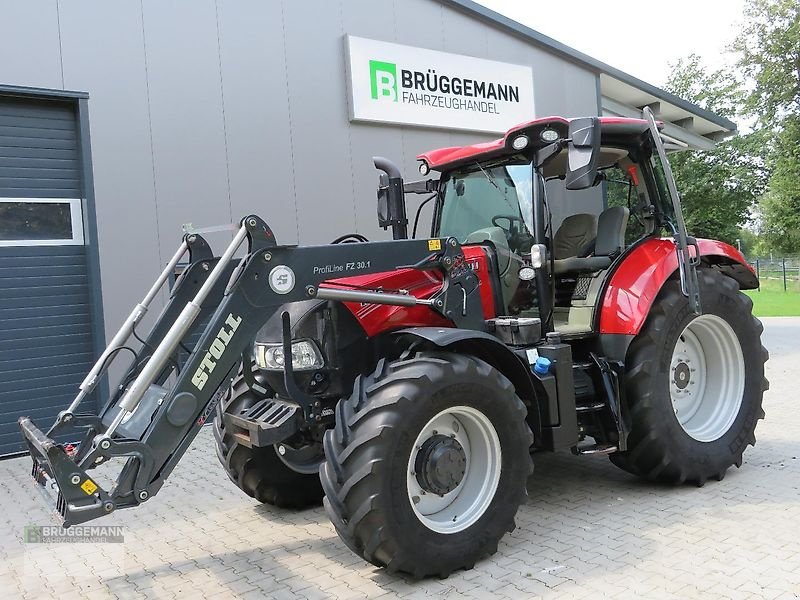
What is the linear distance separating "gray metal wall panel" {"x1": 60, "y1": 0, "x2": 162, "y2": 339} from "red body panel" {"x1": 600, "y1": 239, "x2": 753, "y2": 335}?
521cm

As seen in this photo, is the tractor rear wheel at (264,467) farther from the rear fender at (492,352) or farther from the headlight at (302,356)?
the rear fender at (492,352)

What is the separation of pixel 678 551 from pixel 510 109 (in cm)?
863

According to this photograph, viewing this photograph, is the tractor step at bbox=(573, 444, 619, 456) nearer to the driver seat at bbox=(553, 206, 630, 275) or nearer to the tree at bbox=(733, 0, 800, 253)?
the driver seat at bbox=(553, 206, 630, 275)

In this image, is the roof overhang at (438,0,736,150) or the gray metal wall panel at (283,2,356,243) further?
the roof overhang at (438,0,736,150)

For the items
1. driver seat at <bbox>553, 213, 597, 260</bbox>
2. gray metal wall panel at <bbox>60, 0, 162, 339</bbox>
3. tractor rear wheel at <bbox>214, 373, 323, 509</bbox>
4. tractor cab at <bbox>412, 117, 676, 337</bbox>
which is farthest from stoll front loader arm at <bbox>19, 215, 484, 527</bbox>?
gray metal wall panel at <bbox>60, 0, 162, 339</bbox>

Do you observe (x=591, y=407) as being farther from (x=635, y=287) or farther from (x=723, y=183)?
(x=723, y=183)

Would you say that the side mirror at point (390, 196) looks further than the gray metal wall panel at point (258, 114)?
No

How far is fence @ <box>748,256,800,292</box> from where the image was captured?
96.2 feet

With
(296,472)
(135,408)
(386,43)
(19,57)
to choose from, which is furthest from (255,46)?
(135,408)

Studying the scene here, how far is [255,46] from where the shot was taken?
872 cm

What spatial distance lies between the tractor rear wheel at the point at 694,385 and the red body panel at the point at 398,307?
3.93 feet

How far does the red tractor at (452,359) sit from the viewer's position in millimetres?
3590

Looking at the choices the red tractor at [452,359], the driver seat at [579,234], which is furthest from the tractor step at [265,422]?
the driver seat at [579,234]

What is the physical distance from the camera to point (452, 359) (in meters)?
3.90
